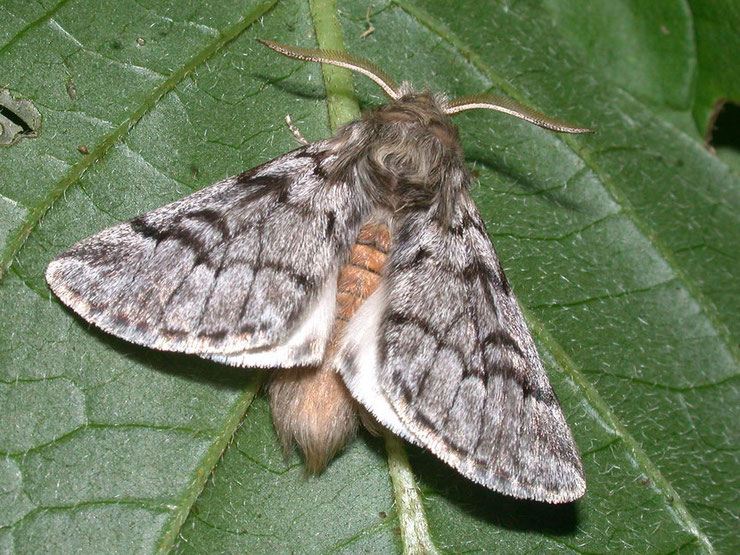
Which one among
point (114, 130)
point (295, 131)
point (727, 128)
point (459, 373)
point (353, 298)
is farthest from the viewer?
point (727, 128)

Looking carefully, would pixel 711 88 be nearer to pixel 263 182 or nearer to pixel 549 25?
pixel 549 25

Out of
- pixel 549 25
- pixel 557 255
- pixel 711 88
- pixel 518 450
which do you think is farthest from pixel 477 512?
pixel 711 88

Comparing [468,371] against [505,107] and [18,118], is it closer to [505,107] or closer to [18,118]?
[505,107]

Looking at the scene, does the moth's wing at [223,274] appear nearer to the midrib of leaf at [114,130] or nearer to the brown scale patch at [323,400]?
the brown scale patch at [323,400]

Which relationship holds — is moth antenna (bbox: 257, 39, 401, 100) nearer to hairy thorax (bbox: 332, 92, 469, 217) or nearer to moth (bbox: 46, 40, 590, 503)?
moth (bbox: 46, 40, 590, 503)

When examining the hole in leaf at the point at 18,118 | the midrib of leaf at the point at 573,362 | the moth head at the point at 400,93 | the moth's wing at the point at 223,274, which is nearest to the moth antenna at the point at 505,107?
the moth head at the point at 400,93

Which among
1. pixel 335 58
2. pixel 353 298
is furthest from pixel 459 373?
pixel 335 58

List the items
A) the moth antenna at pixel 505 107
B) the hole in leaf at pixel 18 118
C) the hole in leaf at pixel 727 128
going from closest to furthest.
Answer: the hole in leaf at pixel 18 118, the moth antenna at pixel 505 107, the hole in leaf at pixel 727 128
